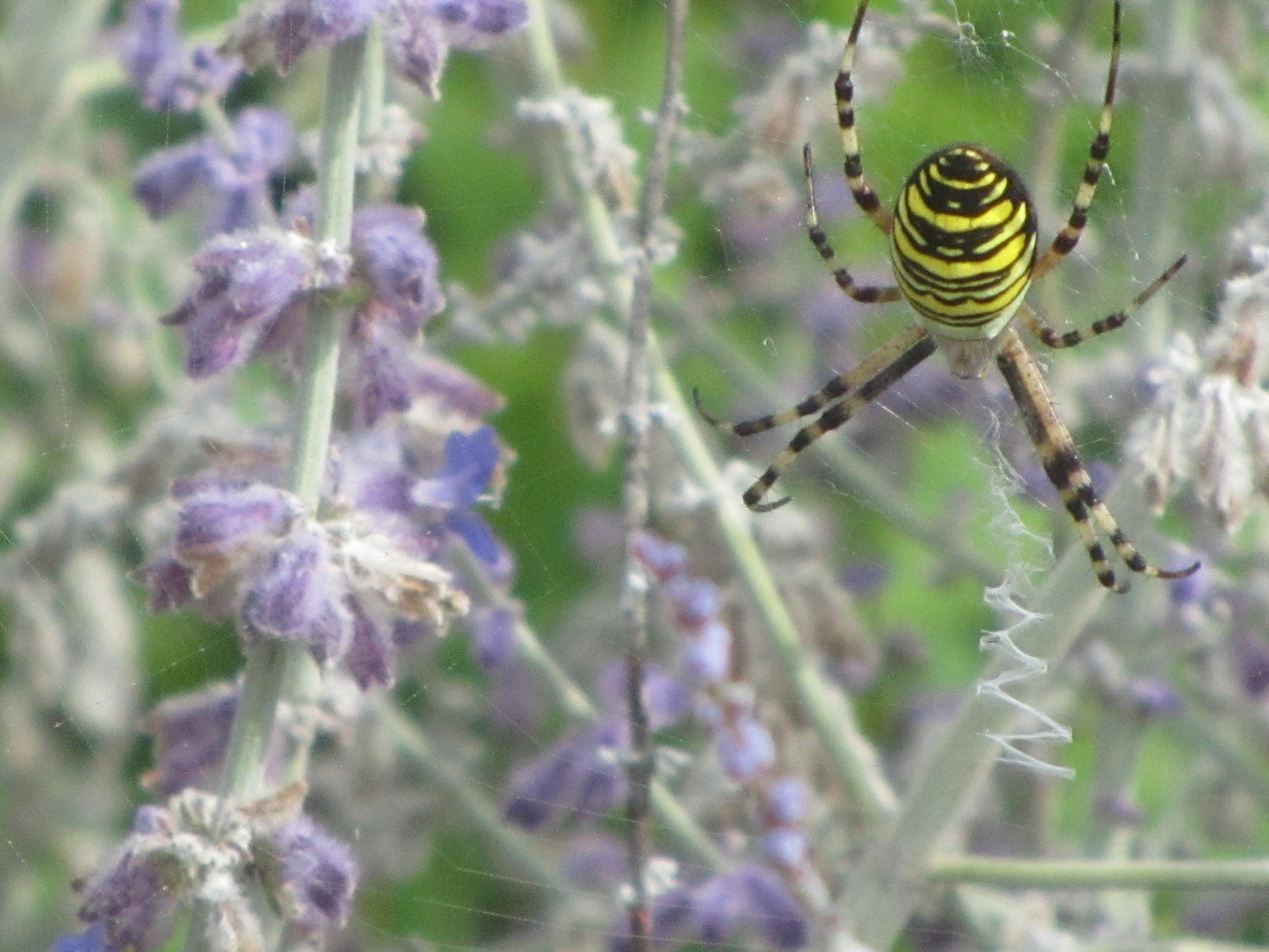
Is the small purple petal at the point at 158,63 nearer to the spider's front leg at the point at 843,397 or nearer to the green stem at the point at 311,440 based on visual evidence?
the green stem at the point at 311,440

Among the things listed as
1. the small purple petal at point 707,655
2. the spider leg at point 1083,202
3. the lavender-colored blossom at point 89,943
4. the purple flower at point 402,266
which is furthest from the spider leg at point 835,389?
the lavender-colored blossom at point 89,943

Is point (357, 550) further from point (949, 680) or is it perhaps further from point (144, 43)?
point (949, 680)

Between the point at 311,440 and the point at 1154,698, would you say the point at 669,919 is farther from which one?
the point at 311,440

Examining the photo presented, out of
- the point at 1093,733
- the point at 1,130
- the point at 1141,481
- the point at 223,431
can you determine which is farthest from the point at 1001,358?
the point at 1,130

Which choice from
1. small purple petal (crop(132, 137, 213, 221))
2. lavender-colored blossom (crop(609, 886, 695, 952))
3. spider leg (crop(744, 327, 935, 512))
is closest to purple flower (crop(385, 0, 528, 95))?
small purple petal (crop(132, 137, 213, 221))

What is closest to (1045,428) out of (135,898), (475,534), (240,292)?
(475,534)
